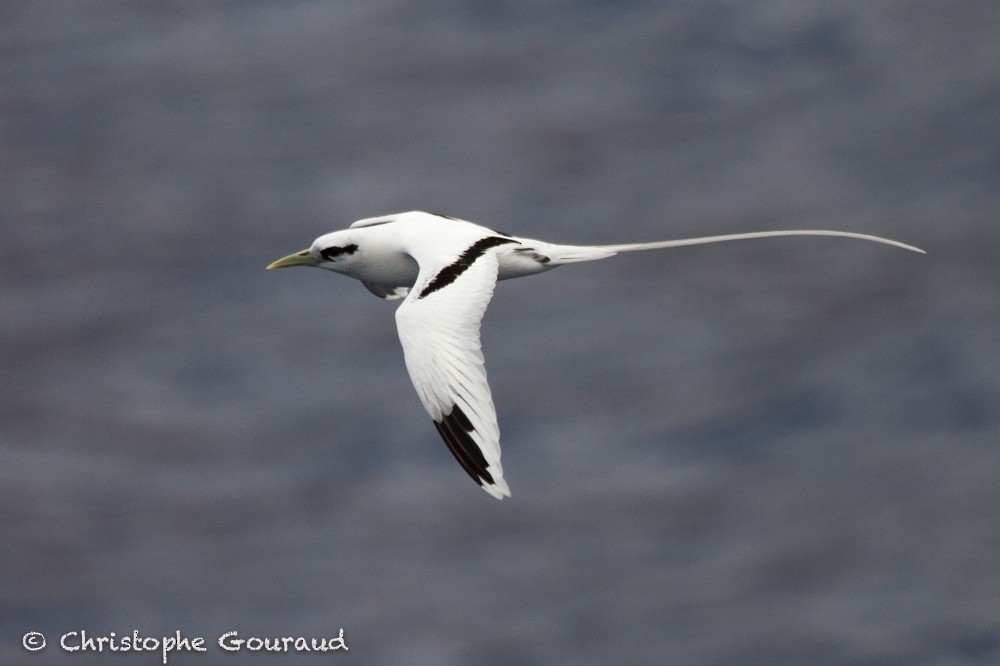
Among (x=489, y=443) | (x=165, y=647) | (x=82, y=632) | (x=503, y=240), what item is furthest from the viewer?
(x=82, y=632)

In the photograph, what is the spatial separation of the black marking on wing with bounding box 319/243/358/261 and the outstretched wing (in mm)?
2751

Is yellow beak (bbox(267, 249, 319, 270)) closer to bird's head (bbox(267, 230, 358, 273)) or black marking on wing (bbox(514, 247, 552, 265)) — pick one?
bird's head (bbox(267, 230, 358, 273))

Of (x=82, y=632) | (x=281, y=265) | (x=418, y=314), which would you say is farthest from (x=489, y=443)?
(x=82, y=632)

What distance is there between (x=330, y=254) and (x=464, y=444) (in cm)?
594

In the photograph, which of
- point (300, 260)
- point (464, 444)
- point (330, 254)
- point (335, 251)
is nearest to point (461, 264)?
point (335, 251)

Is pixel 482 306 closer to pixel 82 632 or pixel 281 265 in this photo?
pixel 281 265

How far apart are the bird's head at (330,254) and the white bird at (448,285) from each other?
15 millimetres

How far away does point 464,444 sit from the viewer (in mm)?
22172

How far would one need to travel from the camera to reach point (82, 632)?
65688 mm

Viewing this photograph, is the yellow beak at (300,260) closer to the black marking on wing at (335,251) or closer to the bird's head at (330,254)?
the bird's head at (330,254)

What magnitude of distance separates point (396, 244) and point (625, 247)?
11.4 feet

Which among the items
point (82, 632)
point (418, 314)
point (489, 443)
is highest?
point (82, 632)

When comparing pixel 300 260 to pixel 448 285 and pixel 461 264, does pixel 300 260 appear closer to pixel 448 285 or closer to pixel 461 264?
pixel 461 264

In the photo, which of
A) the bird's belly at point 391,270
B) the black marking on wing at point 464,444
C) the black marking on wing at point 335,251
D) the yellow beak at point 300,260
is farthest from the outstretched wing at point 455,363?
the yellow beak at point 300,260
